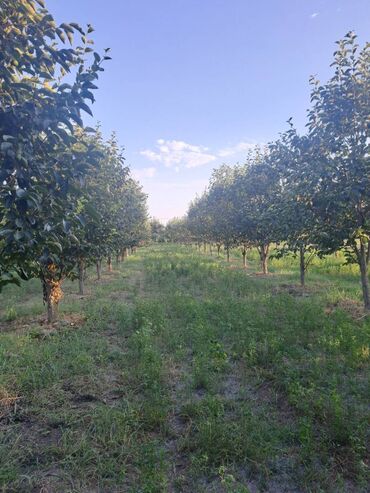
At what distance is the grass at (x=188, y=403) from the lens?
138 inches

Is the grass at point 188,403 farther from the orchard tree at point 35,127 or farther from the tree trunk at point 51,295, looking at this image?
the orchard tree at point 35,127

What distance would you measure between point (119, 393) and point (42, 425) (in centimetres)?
119

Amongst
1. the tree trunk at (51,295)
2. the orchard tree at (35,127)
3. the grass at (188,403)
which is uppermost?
the orchard tree at (35,127)

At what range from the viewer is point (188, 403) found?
15.8ft

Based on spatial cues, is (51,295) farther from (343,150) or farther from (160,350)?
(343,150)

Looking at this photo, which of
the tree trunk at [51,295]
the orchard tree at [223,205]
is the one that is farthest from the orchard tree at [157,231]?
the tree trunk at [51,295]

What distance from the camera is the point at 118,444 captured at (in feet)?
12.9

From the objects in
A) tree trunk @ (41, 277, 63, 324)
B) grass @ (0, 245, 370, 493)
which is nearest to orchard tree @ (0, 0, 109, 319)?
grass @ (0, 245, 370, 493)

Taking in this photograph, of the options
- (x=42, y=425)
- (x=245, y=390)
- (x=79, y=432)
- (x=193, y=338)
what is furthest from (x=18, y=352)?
(x=245, y=390)

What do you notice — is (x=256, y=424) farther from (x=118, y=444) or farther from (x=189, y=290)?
(x=189, y=290)

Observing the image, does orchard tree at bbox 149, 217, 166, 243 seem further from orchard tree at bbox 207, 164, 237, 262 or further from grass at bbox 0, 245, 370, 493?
grass at bbox 0, 245, 370, 493

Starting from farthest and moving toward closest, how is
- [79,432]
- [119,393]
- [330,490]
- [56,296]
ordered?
[56,296], [119,393], [79,432], [330,490]

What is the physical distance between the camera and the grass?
3518 millimetres

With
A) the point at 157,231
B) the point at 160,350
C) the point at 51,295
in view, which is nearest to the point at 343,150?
the point at 160,350
